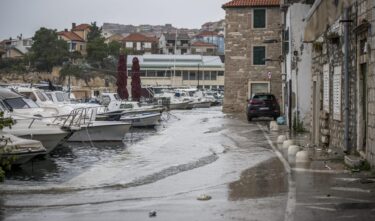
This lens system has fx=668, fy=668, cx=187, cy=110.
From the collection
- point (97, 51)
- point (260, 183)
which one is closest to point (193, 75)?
point (97, 51)

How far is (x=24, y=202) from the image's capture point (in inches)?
519

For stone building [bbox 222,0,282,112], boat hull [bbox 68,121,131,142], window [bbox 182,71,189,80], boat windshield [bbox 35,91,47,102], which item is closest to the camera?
boat hull [bbox 68,121,131,142]

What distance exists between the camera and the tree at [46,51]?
10581 centimetres

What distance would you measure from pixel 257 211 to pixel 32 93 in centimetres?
2411

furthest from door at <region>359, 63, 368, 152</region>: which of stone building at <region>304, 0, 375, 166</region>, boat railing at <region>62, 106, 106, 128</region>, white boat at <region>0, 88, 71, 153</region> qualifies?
boat railing at <region>62, 106, 106, 128</region>

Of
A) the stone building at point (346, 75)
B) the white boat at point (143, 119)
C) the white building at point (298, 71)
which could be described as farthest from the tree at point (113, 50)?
the stone building at point (346, 75)

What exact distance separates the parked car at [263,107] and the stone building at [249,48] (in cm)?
1105

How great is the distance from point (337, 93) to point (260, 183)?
5203 mm

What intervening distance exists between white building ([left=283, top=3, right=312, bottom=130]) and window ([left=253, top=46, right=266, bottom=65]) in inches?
703

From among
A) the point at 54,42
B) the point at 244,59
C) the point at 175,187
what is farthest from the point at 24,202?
the point at 54,42

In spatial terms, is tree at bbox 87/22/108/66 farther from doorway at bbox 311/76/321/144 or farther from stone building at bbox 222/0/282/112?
doorway at bbox 311/76/321/144

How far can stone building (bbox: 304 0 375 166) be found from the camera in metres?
14.6

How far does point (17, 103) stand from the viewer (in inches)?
1040

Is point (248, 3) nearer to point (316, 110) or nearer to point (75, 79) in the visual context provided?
point (316, 110)
